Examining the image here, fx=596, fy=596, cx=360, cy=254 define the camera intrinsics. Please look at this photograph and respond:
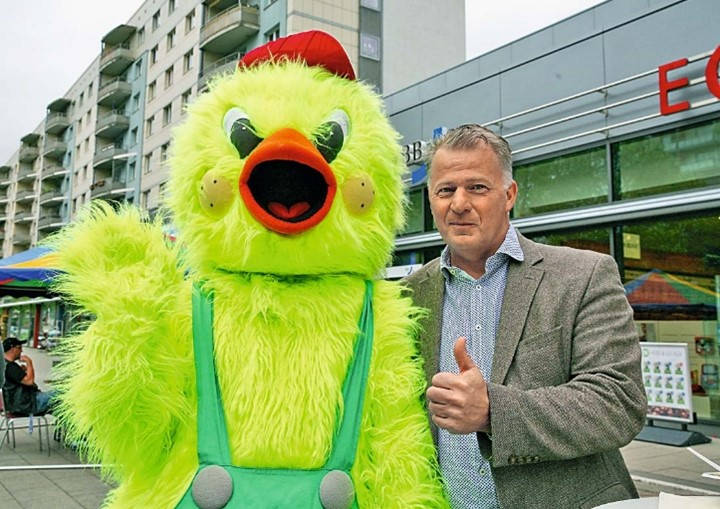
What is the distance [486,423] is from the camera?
1392 mm

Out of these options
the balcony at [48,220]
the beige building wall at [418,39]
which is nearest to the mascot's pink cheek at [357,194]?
the beige building wall at [418,39]

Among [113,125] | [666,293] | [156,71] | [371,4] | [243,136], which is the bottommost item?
[666,293]

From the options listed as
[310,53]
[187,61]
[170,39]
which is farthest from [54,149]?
[310,53]

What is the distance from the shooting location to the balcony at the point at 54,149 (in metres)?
45.9

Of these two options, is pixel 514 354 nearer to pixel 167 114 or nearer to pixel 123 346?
pixel 123 346

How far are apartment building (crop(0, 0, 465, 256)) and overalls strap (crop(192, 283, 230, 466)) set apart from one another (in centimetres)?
53

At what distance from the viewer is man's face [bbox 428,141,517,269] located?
1.76 meters

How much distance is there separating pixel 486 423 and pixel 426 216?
9873 mm

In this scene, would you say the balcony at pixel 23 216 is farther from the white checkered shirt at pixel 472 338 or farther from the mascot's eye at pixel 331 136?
the white checkered shirt at pixel 472 338

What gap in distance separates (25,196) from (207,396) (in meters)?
60.4

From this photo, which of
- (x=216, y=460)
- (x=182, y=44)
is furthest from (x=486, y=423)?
(x=182, y=44)

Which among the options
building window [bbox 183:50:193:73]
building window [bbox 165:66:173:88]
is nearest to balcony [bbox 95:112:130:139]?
building window [bbox 165:66:173:88]

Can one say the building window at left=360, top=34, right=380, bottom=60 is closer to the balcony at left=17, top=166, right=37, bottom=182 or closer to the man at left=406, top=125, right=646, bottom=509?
the man at left=406, top=125, right=646, bottom=509

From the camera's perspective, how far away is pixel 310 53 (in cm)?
212
